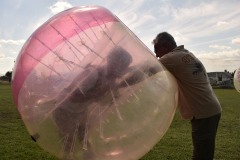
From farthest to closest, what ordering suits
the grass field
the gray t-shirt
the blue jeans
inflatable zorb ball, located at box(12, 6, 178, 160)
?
the grass field < the blue jeans < the gray t-shirt < inflatable zorb ball, located at box(12, 6, 178, 160)

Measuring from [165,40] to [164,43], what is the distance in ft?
0.11

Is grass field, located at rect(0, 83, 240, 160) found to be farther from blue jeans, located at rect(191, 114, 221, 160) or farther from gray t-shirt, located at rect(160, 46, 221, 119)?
gray t-shirt, located at rect(160, 46, 221, 119)

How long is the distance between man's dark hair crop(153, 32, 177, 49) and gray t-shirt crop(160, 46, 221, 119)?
0.29ft

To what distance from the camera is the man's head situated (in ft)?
12.7

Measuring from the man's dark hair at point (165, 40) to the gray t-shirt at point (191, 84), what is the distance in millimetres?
90

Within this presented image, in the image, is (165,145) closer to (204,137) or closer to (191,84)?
(204,137)

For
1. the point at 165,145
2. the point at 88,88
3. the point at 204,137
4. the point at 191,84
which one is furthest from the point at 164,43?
the point at 165,145

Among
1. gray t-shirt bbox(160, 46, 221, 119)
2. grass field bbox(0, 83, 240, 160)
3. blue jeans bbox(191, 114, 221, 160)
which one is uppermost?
gray t-shirt bbox(160, 46, 221, 119)

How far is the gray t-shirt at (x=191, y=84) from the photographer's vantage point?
3691mm

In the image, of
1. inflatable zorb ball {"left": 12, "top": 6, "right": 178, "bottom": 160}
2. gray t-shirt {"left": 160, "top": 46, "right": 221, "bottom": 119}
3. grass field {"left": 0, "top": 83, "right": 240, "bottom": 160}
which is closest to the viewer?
inflatable zorb ball {"left": 12, "top": 6, "right": 178, "bottom": 160}

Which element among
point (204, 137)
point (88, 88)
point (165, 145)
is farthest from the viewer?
point (165, 145)

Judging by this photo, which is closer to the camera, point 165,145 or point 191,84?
point 191,84

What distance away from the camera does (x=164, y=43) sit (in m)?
3.87

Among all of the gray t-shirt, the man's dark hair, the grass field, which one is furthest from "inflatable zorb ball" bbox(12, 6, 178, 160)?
the grass field
